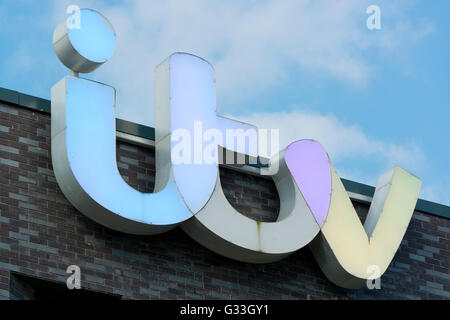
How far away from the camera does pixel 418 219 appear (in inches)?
774

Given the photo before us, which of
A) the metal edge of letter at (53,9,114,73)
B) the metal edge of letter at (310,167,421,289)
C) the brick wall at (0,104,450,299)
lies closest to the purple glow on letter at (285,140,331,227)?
the metal edge of letter at (310,167,421,289)

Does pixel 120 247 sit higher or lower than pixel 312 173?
lower

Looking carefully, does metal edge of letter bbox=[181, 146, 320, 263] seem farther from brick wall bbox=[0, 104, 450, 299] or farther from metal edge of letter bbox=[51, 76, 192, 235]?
metal edge of letter bbox=[51, 76, 192, 235]

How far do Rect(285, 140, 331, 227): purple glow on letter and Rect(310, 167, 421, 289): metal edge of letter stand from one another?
141 millimetres

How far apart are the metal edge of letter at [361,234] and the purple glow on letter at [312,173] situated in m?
0.14

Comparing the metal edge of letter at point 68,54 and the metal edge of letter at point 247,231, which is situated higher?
the metal edge of letter at point 68,54

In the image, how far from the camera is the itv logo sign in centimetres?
1591

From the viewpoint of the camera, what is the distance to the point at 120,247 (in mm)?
16266

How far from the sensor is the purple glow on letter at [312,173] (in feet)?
58.4

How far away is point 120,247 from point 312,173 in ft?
11.1

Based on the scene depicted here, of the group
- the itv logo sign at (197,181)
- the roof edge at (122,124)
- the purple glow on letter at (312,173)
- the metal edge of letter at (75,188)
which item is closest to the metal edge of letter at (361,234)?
the itv logo sign at (197,181)

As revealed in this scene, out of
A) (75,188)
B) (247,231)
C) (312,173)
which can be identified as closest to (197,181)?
(247,231)

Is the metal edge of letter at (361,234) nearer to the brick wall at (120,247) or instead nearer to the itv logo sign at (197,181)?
the itv logo sign at (197,181)

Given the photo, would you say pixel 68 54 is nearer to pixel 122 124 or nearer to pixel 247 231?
pixel 122 124
